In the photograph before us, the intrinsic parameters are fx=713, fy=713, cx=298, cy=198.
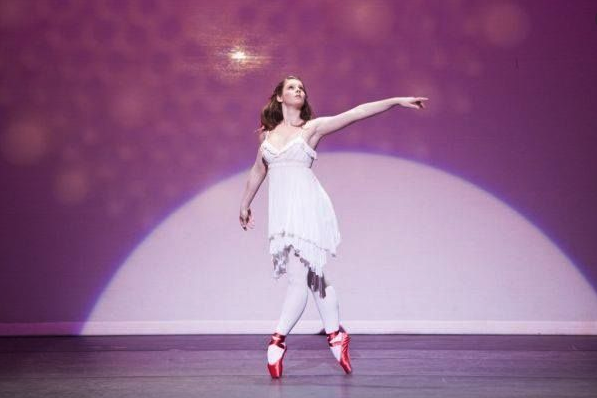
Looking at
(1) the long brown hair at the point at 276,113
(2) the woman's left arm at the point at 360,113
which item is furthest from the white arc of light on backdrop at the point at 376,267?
(2) the woman's left arm at the point at 360,113

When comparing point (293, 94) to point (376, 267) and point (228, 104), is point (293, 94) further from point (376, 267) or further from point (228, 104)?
point (376, 267)

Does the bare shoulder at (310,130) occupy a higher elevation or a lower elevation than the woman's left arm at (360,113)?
lower

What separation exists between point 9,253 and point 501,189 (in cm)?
302

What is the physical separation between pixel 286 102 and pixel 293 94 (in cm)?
5

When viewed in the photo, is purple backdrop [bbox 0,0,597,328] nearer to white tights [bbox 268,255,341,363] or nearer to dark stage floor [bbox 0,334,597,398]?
dark stage floor [bbox 0,334,597,398]

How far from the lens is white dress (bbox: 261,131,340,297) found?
2951 mm

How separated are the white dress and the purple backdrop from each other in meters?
1.29

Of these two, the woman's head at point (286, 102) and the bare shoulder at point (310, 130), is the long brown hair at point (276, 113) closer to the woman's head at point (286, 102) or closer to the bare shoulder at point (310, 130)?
the woman's head at point (286, 102)

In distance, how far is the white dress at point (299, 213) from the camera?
2.95m

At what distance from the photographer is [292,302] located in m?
2.93

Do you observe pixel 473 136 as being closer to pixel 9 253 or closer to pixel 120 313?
pixel 120 313

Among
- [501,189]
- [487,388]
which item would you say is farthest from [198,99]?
[487,388]

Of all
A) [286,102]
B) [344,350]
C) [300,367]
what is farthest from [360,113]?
[300,367]

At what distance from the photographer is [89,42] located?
172 inches
